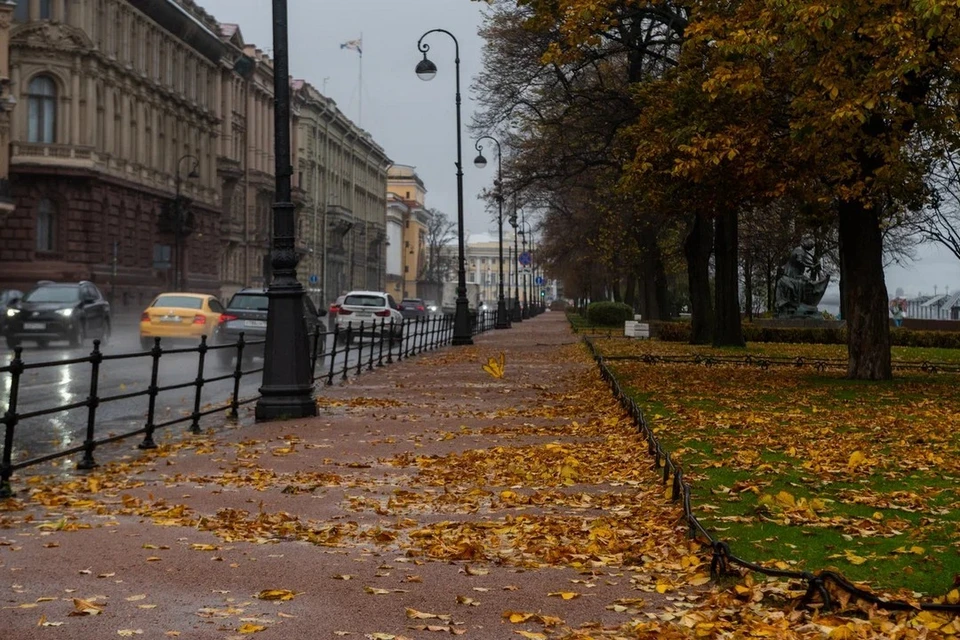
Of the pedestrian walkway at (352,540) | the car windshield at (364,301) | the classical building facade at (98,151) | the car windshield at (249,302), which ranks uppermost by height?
the classical building facade at (98,151)

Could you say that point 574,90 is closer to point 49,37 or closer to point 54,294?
point 54,294

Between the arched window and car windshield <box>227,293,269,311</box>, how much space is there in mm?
31603

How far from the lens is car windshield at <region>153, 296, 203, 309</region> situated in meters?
33.4

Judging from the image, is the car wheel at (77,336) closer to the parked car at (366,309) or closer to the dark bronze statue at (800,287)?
the parked car at (366,309)

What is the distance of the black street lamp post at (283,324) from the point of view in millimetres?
16406

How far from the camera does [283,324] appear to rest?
16484 millimetres

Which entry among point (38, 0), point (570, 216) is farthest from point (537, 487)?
point (38, 0)

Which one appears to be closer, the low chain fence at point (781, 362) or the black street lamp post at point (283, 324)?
the black street lamp post at point (283, 324)

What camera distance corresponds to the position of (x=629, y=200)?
146 feet

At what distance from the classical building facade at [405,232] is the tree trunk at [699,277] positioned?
122 m

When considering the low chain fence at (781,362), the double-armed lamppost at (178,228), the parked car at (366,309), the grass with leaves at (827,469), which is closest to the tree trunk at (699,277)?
the low chain fence at (781,362)

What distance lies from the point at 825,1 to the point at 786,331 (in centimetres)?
2863

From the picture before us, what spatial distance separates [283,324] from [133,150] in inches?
2060

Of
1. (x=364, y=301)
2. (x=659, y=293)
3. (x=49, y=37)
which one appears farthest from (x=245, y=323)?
(x=49, y=37)
